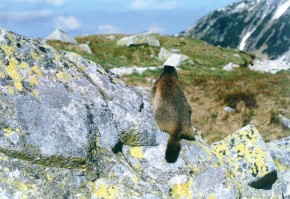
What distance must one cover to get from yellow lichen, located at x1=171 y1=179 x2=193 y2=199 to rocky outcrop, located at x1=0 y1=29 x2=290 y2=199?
0.02 meters

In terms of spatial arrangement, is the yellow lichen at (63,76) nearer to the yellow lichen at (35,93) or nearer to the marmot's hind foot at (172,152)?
the yellow lichen at (35,93)

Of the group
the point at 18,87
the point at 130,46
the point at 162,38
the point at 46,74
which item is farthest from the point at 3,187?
the point at 162,38

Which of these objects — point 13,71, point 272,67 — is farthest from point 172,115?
point 272,67

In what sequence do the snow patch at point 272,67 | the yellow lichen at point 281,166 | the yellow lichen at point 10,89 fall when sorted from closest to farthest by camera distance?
1. the yellow lichen at point 10,89
2. the yellow lichen at point 281,166
3. the snow patch at point 272,67

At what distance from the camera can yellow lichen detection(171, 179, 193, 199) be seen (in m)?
7.72

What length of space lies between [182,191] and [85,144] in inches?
75.9

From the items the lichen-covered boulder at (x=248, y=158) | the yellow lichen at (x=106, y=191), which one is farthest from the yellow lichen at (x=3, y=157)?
the lichen-covered boulder at (x=248, y=158)

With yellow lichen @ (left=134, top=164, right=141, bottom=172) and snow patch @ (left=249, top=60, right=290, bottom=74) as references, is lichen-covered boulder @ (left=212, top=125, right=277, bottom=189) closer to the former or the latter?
yellow lichen @ (left=134, top=164, right=141, bottom=172)

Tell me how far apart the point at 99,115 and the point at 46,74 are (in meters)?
1.12

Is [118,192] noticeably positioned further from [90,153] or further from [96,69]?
[96,69]

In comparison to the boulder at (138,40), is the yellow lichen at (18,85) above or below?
below

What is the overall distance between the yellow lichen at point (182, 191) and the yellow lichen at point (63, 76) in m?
2.59

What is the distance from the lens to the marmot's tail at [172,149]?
8.09 m

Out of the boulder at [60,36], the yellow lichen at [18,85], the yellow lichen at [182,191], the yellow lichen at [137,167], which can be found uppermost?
the boulder at [60,36]
